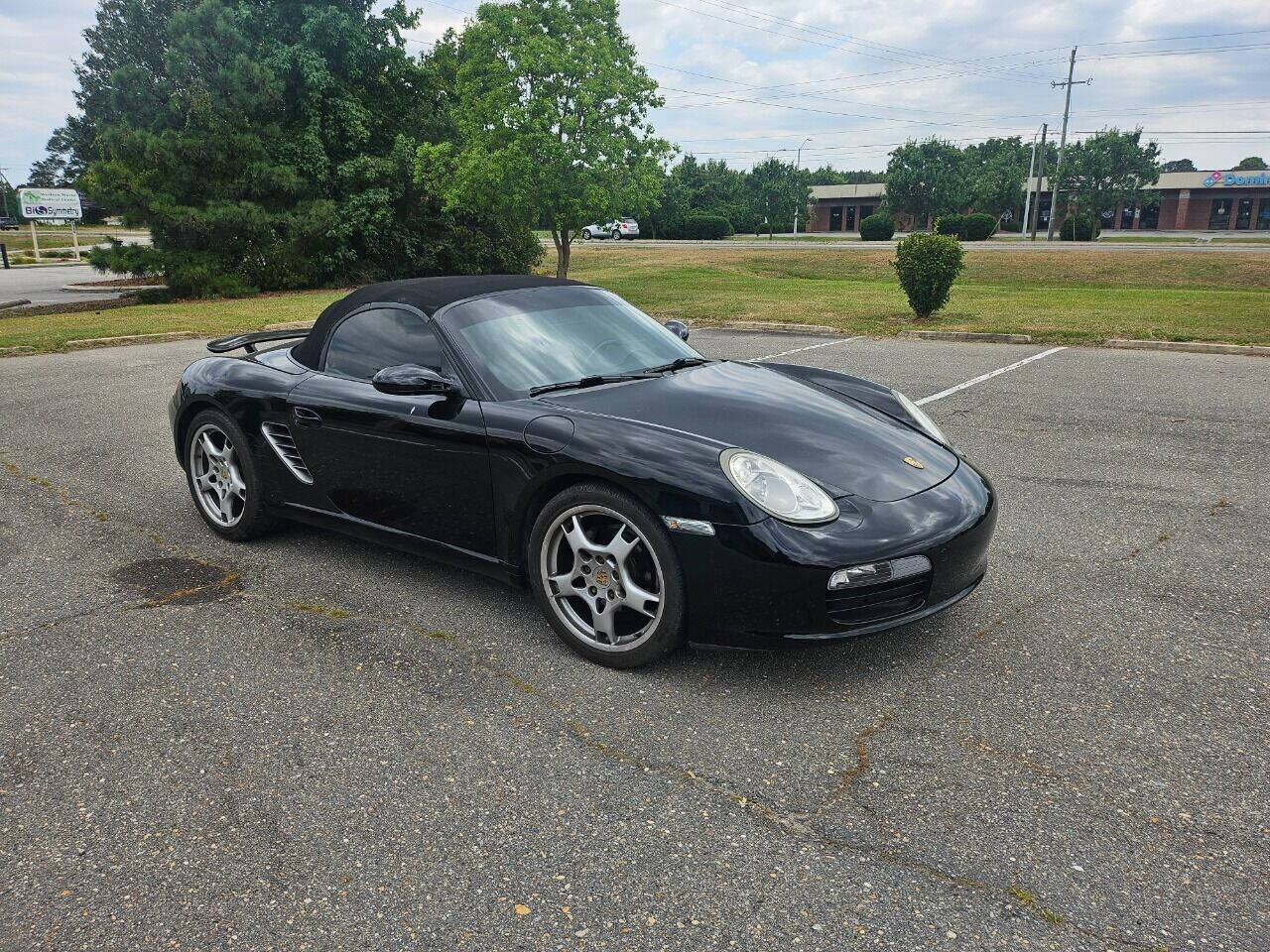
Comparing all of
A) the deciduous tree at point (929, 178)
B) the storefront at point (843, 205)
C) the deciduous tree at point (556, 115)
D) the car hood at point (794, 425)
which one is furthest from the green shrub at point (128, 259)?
the storefront at point (843, 205)

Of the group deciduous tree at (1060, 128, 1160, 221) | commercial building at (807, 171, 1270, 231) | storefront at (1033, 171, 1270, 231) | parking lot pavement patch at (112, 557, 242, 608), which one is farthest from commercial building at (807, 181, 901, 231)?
parking lot pavement patch at (112, 557, 242, 608)

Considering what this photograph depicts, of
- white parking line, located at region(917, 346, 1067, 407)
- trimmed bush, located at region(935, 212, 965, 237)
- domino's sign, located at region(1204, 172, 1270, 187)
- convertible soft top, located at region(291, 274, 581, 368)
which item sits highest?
domino's sign, located at region(1204, 172, 1270, 187)

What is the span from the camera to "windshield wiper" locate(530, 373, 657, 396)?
387cm

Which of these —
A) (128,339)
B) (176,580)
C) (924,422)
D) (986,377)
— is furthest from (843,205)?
(176,580)

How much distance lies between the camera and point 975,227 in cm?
4766

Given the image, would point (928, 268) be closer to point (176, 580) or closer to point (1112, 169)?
point (176, 580)

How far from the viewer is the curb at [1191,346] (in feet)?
38.3

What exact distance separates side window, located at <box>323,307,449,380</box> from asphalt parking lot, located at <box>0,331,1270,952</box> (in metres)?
0.99

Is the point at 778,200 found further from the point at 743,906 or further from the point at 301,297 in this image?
the point at 743,906

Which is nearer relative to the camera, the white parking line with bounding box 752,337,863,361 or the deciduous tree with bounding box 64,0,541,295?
the white parking line with bounding box 752,337,863,361

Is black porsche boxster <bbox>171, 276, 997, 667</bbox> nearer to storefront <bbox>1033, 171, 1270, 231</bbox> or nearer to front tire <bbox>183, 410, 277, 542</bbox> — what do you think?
front tire <bbox>183, 410, 277, 542</bbox>

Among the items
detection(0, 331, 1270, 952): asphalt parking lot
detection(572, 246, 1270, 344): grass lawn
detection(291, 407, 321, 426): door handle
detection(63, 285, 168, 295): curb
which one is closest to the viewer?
detection(0, 331, 1270, 952): asphalt parking lot

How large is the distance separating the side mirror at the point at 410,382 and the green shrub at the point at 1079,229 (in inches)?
2268

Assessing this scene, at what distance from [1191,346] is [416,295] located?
1120 cm
